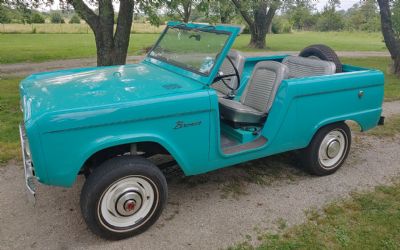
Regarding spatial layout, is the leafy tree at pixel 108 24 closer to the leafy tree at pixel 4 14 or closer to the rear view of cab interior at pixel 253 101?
the leafy tree at pixel 4 14

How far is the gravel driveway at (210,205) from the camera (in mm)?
3115

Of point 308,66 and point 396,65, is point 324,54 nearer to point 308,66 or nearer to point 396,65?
point 308,66

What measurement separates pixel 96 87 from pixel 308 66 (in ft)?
8.29

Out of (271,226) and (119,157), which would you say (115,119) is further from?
(271,226)

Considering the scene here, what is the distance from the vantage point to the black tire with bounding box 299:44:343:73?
4504 millimetres

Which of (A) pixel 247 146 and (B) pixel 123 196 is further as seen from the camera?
(A) pixel 247 146

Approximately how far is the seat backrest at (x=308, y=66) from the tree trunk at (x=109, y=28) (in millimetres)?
3956

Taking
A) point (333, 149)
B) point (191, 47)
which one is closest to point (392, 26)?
point (333, 149)

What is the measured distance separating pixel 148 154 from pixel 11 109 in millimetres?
4284

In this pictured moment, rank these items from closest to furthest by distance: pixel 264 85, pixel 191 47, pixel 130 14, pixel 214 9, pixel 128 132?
pixel 128 132 → pixel 191 47 → pixel 264 85 → pixel 214 9 → pixel 130 14

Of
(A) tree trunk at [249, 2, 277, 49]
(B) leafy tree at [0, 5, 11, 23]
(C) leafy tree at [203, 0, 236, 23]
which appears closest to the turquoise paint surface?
(C) leafy tree at [203, 0, 236, 23]

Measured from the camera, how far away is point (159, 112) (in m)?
3.01

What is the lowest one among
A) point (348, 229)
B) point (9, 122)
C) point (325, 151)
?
point (9, 122)

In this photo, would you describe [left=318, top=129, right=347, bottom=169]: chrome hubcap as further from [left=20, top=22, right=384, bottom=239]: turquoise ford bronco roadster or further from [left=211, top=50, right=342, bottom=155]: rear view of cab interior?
[left=211, top=50, right=342, bottom=155]: rear view of cab interior
